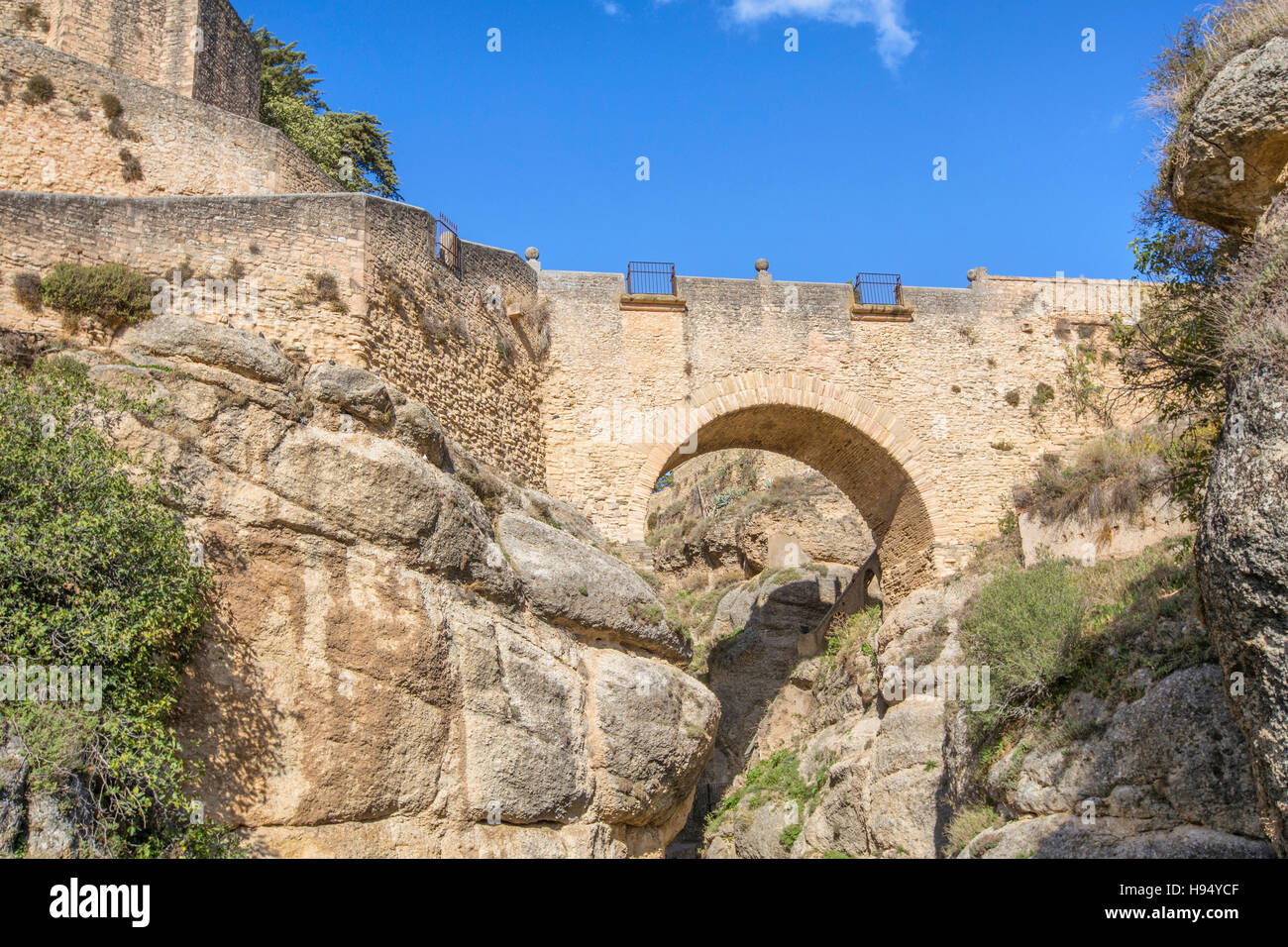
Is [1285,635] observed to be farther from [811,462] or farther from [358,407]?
[811,462]

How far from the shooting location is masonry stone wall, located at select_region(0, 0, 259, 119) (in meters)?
16.6

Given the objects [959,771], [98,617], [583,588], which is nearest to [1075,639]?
[959,771]

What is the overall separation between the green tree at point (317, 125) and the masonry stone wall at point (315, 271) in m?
6.48

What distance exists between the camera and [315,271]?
42.4ft

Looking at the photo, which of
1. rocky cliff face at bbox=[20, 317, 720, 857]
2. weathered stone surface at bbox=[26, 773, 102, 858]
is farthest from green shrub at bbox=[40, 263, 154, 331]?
weathered stone surface at bbox=[26, 773, 102, 858]

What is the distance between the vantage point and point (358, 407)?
35.9 ft

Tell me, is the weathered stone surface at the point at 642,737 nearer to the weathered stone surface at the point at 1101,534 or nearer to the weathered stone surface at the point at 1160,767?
the weathered stone surface at the point at 1160,767

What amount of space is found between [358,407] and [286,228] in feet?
10.8

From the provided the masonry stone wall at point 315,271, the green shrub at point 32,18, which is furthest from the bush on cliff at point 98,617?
the green shrub at point 32,18

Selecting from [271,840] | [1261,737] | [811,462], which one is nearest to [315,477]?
[271,840]

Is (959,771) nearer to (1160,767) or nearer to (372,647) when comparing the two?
(1160,767)

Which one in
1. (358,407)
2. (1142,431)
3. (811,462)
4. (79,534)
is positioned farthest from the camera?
(811,462)

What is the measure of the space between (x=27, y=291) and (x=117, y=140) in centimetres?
460

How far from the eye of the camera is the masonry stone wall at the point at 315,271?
38.1 feet
